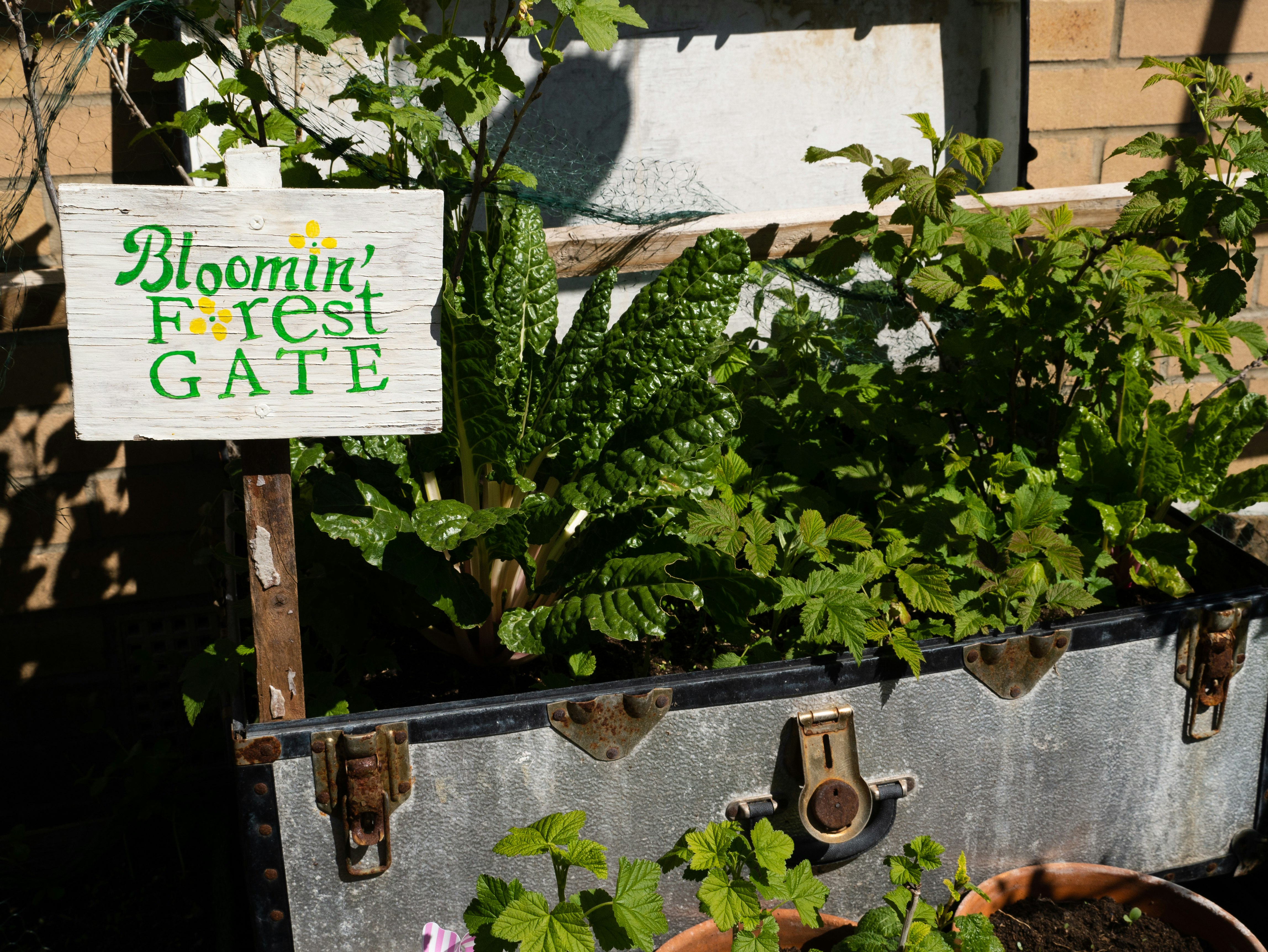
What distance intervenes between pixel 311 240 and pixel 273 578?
418 mm

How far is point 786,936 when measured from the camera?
1484mm

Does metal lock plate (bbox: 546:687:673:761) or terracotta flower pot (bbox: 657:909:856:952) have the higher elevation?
metal lock plate (bbox: 546:687:673:761)

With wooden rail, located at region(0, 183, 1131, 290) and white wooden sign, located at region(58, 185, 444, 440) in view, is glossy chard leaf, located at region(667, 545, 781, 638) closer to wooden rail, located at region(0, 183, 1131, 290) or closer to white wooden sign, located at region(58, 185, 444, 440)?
white wooden sign, located at region(58, 185, 444, 440)

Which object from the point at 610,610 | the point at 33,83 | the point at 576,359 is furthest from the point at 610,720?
the point at 33,83

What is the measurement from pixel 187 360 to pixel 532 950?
77 centimetres

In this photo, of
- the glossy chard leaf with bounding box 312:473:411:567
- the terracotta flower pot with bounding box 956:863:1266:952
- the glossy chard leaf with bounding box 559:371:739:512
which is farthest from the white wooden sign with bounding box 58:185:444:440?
the terracotta flower pot with bounding box 956:863:1266:952

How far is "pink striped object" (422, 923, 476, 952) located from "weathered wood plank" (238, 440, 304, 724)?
35 centimetres

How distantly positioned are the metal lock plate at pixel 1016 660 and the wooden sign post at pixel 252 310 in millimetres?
848

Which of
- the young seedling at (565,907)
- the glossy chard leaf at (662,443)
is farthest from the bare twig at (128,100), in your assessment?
the young seedling at (565,907)

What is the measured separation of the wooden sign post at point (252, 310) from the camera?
108 centimetres

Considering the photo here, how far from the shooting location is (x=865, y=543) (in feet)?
5.03

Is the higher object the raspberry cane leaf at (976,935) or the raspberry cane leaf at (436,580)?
the raspberry cane leaf at (436,580)

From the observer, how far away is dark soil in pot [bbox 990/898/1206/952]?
153cm

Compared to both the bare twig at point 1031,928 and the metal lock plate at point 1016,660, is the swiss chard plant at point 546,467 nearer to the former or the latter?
the metal lock plate at point 1016,660
